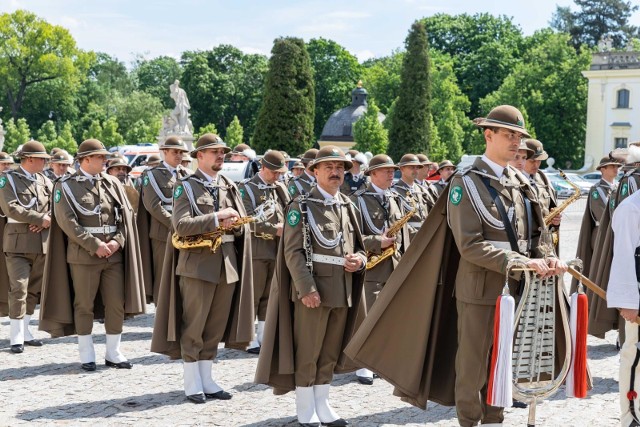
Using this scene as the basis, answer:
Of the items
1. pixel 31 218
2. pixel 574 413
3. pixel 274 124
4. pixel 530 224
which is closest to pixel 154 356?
pixel 31 218

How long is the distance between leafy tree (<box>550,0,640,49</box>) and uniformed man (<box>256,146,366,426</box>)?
93129mm

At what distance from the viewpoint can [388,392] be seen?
891 centimetres

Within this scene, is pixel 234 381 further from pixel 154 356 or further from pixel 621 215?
pixel 621 215

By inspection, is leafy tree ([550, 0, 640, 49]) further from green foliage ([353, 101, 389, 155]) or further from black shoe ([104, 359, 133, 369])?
black shoe ([104, 359, 133, 369])

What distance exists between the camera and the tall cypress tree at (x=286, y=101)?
60.9 metres

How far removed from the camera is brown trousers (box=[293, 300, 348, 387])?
7590 millimetres

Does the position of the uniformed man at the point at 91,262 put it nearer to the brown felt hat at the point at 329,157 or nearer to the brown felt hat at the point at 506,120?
the brown felt hat at the point at 329,157

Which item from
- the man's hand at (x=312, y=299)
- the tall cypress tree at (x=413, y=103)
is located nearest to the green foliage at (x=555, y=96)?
the tall cypress tree at (x=413, y=103)

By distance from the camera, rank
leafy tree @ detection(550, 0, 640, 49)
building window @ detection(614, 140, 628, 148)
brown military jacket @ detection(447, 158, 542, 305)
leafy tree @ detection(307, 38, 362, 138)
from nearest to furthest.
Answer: brown military jacket @ detection(447, 158, 542, 305) < building window @ detection(614, 140, 628, 148) < leafy tree @ detection(307, 38, 362, 138) < leafy tree @ detection(550, 0, 640, 49)

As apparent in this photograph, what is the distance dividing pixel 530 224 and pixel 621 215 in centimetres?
61

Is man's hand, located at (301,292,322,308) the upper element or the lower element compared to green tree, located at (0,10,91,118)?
lower

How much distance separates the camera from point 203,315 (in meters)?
8.46

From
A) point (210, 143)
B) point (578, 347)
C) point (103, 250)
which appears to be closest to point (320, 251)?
point (210, 143)

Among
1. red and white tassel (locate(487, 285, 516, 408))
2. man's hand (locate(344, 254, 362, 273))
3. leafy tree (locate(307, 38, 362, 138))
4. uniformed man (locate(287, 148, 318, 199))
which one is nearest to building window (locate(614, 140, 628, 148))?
leafy tree (locate(307, 38, 362, 138))
